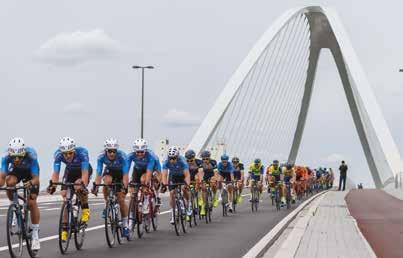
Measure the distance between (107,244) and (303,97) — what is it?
4826 centimetres

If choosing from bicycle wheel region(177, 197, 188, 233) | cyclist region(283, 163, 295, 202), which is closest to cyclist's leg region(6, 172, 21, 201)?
bicycle wheel region(177, 197, 188, 233)

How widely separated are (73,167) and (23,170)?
4.14 feet

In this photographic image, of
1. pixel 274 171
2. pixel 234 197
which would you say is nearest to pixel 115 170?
pixel 234 197

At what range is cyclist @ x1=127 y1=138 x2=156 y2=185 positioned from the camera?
555 inches

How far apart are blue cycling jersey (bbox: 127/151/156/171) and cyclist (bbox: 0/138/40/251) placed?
145 inches

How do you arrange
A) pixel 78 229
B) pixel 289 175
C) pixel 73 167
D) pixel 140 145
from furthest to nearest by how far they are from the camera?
pixel 289 175 → pixel 140 145 → pixel 73 167 → pixel 78 229

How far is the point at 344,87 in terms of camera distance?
183ft

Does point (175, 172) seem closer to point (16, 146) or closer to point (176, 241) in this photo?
point (176, 241)

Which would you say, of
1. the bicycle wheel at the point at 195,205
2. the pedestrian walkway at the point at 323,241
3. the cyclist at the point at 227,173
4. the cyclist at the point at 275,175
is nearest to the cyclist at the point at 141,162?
the pedestrian walkway at the point at 323,241

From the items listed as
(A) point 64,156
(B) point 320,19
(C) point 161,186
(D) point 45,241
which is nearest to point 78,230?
(A) point 64,156

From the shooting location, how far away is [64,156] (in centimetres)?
1158

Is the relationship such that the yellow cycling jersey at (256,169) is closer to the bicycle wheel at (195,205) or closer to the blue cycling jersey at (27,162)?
the bicycle wheel at (195,205)

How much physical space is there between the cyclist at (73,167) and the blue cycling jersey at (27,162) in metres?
0.69

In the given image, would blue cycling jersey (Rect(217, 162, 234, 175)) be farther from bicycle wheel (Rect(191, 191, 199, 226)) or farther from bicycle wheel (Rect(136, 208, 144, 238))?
bicycle wheel (Rect(136, 208, 144, 238))
